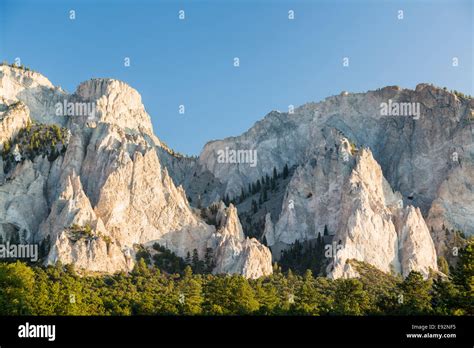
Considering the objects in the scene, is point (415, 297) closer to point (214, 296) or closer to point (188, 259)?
point (214, 296)

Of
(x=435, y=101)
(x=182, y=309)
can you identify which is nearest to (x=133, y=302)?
(x=182, y=309)

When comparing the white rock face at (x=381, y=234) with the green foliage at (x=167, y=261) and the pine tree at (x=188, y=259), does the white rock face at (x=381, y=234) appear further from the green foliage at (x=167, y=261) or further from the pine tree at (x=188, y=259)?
the green foliage at (x=167, y=261)

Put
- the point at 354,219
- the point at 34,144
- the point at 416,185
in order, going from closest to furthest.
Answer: the point at 354,219 → the point at 34,144 → the point at 416,185

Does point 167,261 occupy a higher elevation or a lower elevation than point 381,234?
lower

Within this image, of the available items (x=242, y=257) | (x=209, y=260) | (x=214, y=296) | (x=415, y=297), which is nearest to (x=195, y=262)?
(x=209, y=260)

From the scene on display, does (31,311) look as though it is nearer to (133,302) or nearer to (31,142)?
(133,302)
